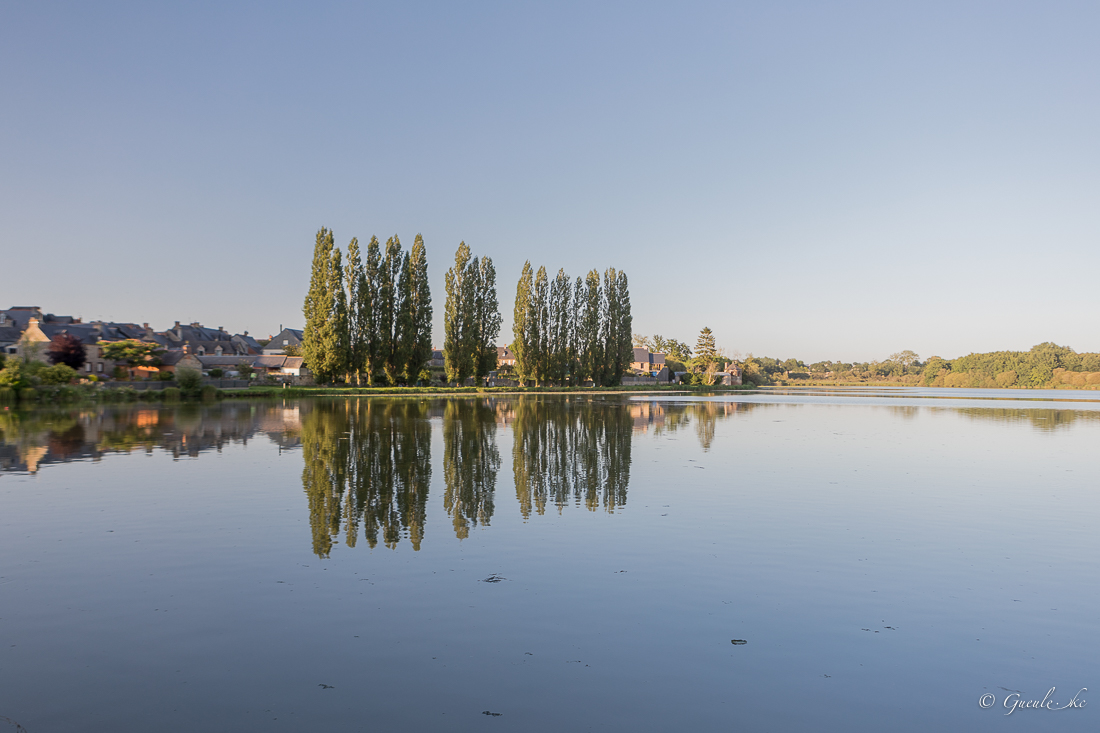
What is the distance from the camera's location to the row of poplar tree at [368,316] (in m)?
55.0

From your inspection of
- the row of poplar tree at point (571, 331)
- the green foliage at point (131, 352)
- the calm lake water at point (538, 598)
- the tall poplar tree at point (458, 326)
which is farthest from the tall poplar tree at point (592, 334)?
the calm lake water at point (538, 598)

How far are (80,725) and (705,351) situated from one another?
109 m

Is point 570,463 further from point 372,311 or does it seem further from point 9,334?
point 9,334

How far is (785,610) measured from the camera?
241 inches

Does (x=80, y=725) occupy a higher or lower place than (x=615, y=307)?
lower

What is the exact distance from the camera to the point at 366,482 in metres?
12.4

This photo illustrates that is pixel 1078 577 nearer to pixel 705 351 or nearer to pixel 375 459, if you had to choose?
pixel 375 459

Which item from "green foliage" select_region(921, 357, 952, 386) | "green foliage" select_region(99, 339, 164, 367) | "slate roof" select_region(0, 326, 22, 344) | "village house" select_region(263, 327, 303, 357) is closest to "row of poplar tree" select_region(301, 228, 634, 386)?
"green foliage" select_region(99, 339, 164, 367)

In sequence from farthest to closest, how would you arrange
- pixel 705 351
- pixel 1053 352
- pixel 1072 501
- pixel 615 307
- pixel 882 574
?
pixel 1053 352
pixel 705 351
pixel 615 307
pixel 1072 501
pixel 882 574

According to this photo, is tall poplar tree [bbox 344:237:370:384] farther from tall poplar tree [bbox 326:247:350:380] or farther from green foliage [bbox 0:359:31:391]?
green foliage [bbox 0:359:31:391]

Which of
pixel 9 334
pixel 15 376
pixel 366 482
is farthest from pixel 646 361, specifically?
pixel 366 482

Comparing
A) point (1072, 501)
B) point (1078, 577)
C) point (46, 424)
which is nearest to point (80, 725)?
point (1078, 577)

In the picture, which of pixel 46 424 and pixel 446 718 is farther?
pixel 46 424

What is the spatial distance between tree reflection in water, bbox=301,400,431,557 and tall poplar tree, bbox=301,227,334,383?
32.9 metres
